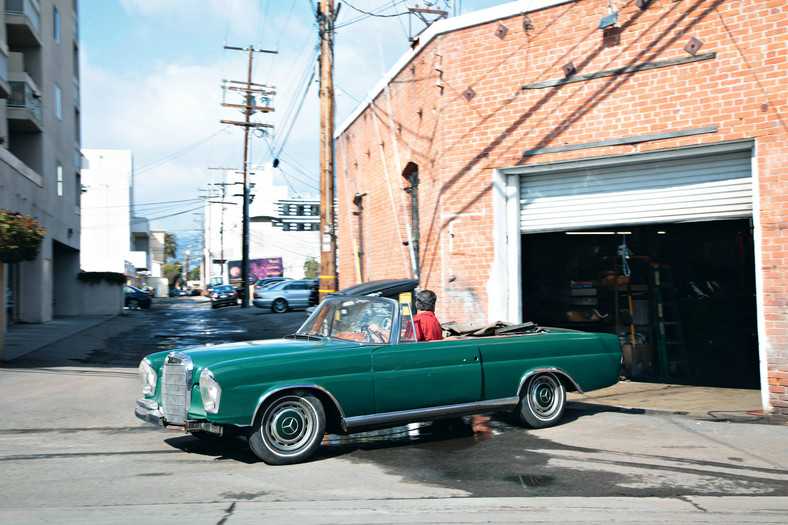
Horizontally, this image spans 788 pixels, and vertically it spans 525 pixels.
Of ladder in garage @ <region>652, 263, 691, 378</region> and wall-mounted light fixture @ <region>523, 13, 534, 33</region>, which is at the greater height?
wall-mounted light fixture @ <region>523, 13, 534, 33</region>

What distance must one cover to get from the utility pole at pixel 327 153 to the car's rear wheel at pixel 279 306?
18.0 meters

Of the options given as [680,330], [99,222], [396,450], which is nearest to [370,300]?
[396,450]

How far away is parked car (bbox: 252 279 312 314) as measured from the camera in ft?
99.8

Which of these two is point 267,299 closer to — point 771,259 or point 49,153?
point 49,153

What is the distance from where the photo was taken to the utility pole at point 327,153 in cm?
1268

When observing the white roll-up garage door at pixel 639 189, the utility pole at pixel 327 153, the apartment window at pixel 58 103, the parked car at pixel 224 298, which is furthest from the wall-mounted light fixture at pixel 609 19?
the parked car at pixel 224 298

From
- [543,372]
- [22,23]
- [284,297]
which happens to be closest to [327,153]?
[543,372]

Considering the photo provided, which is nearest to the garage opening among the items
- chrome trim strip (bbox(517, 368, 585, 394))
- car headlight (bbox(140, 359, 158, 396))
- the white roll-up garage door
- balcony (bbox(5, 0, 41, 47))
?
the white roll-up garage door

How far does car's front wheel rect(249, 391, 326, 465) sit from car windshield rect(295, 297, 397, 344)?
2.96 ft

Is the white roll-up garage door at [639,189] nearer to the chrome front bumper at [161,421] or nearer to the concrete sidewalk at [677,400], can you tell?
the concrete sidewalk at [677,400]

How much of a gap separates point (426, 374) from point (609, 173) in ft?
17.1

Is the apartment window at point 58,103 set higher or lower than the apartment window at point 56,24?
lower

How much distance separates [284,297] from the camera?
3056 cm

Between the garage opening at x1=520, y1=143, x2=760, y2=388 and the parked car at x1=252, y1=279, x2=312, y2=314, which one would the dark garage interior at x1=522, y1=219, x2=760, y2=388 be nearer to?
the garage opening at x1=520, y1=143, x2=760, y2=388
